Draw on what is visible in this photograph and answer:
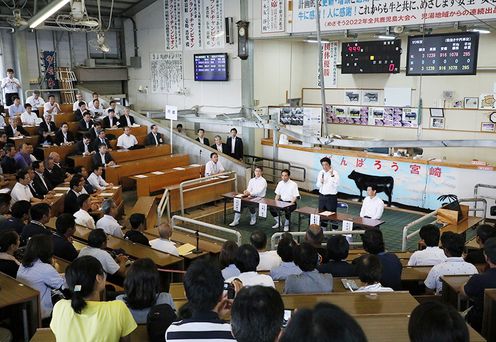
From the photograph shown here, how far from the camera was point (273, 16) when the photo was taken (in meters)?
12.8

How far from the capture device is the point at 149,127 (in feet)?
44.5

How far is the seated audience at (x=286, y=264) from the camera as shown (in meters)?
4.50

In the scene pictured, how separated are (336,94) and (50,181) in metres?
8.68

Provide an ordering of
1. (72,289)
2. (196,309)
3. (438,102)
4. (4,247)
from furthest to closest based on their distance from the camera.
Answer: (438,102) → (4,247) → (72,289) → (196,309)

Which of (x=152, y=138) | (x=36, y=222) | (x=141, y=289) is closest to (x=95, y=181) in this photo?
(x=152, y=138)

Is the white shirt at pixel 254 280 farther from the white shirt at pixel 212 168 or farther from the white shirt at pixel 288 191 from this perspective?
the white shirt at pixel 212 168

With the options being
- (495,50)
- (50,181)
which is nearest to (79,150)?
(50,181)

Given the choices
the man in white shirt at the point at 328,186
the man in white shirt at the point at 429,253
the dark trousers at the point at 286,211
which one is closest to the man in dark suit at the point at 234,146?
the dark trousers at the point at 286,211

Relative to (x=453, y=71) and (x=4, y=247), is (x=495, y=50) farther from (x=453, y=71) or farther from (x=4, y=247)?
(x=4, y=247)

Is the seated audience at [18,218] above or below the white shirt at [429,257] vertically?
above

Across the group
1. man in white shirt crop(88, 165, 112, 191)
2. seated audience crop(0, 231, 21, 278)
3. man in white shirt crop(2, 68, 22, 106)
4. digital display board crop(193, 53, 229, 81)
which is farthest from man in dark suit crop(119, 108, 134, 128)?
seated audience crop(0, 231, 21, 278)

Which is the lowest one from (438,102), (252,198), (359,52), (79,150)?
(252,198)

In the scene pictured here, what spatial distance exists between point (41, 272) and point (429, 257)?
4.00 m

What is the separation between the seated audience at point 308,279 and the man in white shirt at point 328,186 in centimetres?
508
